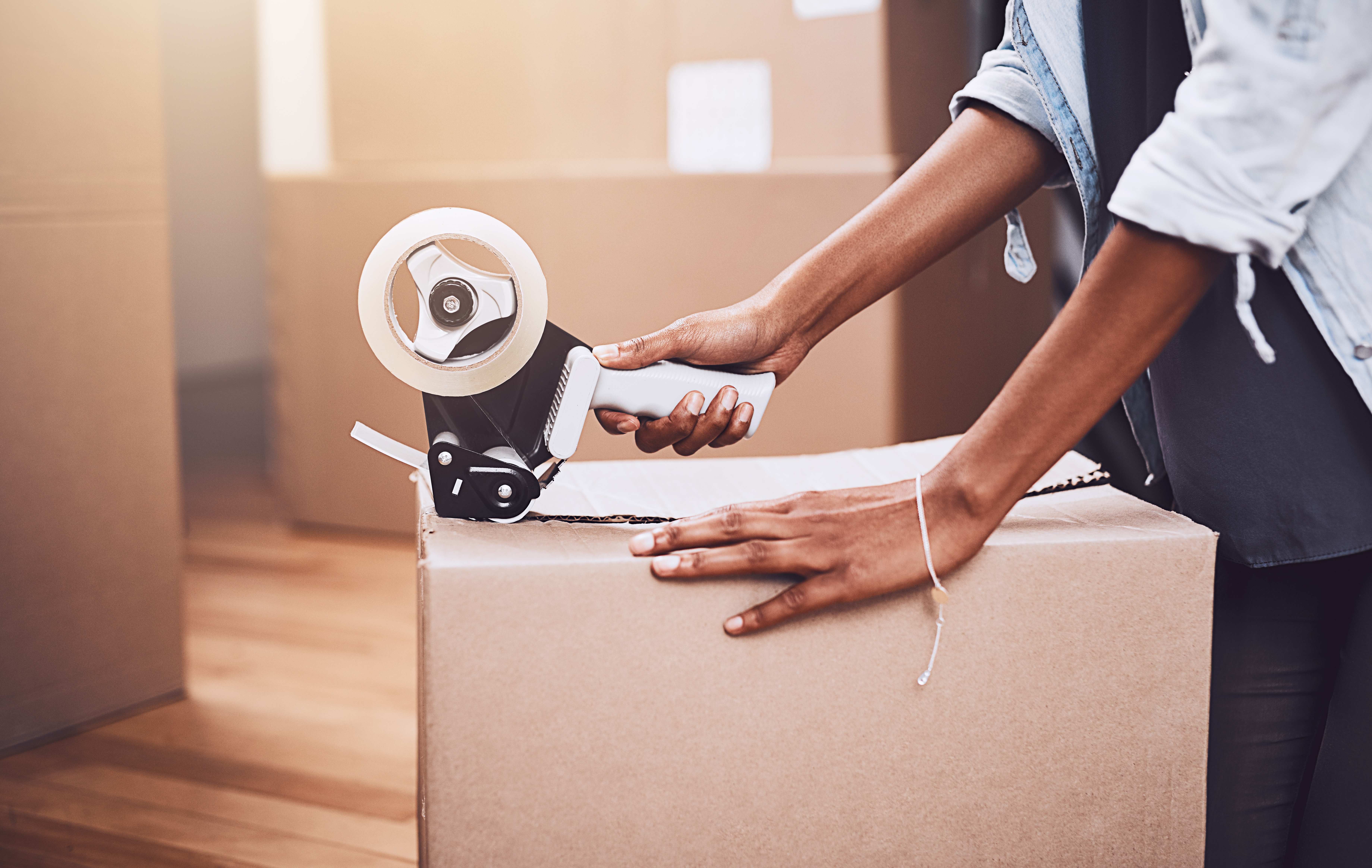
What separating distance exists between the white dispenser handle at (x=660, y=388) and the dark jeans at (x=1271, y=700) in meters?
0.30

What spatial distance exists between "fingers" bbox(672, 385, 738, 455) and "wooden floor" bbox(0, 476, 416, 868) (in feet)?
2.22

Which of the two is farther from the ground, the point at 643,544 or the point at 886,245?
the point at 886,245

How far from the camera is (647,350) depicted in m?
0.67

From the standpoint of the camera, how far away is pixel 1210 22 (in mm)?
514

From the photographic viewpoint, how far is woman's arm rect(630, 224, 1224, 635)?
55cm

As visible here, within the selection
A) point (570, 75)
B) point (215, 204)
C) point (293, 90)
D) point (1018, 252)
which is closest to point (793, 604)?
point (1018, 252)

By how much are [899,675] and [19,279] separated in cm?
121

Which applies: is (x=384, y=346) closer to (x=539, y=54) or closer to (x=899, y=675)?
(x=899, y=675)

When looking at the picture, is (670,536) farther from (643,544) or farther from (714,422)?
(714,422)

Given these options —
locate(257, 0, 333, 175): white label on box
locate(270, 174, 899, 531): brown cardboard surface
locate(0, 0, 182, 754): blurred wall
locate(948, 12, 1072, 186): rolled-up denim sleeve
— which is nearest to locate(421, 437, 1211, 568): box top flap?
locate(948, 12, 1072, 186): rolled-up denim sleeve

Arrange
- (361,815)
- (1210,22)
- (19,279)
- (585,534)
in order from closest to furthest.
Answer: (1210,22) < (585,534) < (361,815) < (19,279)

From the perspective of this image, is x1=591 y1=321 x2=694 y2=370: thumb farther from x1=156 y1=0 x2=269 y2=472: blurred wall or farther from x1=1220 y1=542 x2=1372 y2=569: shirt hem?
x1=156 y1=0 x2=269 y2=472: blurred wall

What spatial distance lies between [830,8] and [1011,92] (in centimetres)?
140

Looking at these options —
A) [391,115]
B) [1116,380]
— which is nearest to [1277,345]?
[1116,380]
